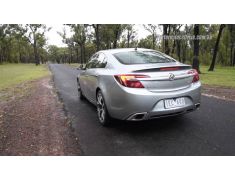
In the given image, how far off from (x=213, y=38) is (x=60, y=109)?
4657 centimetres

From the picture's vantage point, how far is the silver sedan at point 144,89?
4.07 metres

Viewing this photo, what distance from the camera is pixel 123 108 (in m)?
4.21

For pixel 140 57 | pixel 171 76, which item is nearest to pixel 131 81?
pixel 171 76

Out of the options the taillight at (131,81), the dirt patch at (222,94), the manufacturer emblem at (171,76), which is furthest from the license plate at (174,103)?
the dirt patch at (222,94)

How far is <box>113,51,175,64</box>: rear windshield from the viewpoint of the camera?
483cm

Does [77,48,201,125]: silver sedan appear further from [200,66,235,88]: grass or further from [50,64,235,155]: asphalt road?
[200,66,235,88]: grass

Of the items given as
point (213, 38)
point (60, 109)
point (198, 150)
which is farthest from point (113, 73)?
point (213, 38)

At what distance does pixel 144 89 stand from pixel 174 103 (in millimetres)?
640

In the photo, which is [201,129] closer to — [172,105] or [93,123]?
[172,105]

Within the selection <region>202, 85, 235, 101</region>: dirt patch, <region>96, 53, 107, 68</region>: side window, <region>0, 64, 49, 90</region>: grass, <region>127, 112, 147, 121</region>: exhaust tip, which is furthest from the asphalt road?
<region>0, 64, 49, 90</region>: grass

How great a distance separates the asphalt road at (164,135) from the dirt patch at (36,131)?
27cm

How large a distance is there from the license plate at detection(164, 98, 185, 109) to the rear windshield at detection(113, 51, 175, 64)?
3.33ft

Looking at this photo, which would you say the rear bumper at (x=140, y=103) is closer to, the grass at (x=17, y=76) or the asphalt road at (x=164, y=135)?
the asphalt road at (x=164, y=135)

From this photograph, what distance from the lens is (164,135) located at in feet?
14.4
